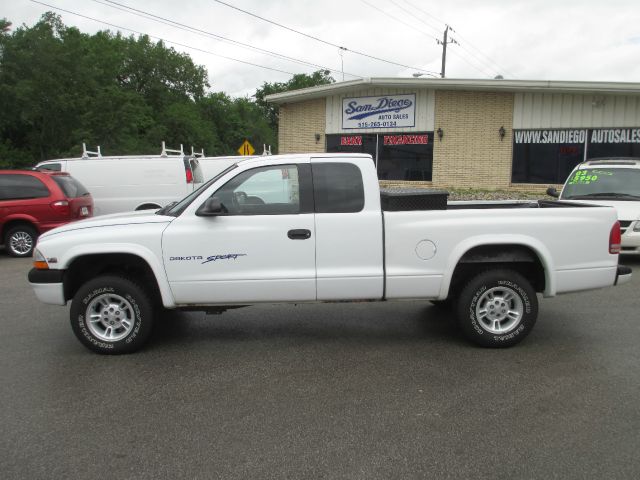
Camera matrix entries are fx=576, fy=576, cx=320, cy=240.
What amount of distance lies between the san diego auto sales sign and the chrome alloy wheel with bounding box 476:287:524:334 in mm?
16658

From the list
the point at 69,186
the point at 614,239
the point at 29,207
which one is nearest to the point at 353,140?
the point at 69,186

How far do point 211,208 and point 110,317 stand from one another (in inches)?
56.4

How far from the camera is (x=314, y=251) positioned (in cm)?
525

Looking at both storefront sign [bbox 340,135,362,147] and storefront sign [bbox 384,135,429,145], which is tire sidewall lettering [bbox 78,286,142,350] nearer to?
storefront sign [bbox 384,135,429,145]

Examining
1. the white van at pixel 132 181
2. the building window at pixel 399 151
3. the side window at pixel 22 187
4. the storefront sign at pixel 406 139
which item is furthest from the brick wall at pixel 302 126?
the side window at pixel 22 187

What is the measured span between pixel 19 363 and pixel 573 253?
16.9 ft

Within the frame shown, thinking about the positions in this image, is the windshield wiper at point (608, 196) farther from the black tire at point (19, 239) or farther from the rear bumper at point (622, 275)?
the black tire at point (19, 239)

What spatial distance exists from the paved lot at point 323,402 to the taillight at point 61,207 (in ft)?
18.2

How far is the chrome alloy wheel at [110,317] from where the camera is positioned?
5.32 metres

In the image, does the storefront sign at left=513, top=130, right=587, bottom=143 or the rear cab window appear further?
the storefront sign at left=513, top=130, right=587, bottom=143

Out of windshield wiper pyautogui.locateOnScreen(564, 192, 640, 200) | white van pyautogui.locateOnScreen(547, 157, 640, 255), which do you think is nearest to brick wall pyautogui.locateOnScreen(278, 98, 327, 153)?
white van pyautogui.locateOnScreen(547, 157, 640, 255)

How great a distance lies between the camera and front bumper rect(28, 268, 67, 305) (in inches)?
207

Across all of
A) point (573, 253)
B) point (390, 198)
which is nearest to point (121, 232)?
point (390, 198)

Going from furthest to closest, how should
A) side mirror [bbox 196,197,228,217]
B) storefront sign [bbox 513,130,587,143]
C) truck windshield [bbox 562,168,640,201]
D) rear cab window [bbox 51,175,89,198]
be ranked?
storefront sign [bbox 513,130,587,143]
rear cab window [bbox 51,175,89,198]
truck windshield [bbox 562,168,640,201]
side mirror [bbox 196,197,228,217]
